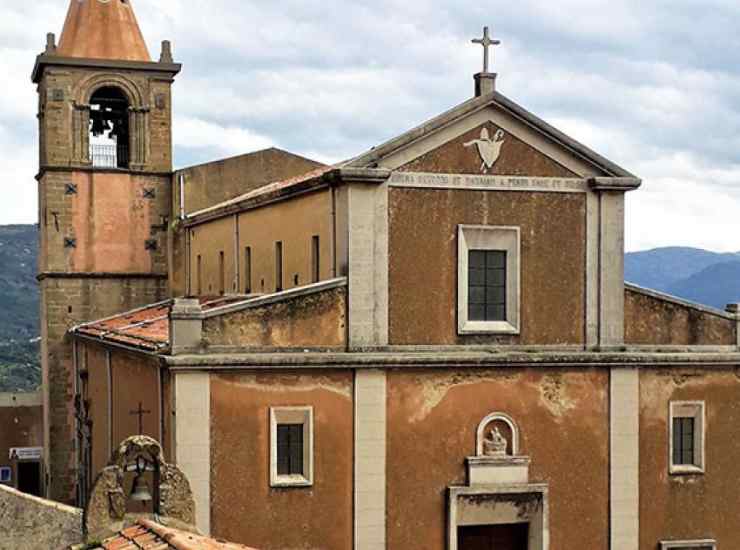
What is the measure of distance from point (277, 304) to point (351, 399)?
2048mm

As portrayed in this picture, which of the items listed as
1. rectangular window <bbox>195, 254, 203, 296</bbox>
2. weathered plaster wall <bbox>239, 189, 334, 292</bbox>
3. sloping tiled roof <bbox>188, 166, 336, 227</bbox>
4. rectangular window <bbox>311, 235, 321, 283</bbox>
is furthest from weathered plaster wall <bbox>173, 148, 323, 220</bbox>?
rectangular window <bbox>311, 235, 321, 283</bbox>

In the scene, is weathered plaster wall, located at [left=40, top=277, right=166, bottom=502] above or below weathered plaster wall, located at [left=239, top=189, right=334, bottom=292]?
below

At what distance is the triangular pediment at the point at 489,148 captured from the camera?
69.4 ft

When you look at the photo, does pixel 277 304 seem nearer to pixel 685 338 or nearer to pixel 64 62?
pixel 685 338

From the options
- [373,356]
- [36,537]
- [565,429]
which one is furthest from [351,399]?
[36,537]

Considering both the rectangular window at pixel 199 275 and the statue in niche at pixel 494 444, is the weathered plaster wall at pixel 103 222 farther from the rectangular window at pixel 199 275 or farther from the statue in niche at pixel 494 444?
the statue in niche at pixel 494 444

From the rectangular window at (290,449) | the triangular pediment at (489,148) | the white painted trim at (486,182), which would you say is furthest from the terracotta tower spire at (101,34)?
the rectangular window at (290,449)

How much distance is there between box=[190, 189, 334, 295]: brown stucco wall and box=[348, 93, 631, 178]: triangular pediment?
1.57 meters

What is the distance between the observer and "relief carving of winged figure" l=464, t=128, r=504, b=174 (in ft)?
70.9

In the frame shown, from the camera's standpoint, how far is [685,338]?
22.5 m

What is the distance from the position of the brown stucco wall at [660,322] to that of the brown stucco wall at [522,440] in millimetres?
1127

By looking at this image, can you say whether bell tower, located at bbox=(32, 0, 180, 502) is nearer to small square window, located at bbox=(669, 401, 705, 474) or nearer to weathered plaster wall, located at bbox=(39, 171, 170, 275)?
weathered plaster wall, located at bbox=(39, 171, 170, 275)

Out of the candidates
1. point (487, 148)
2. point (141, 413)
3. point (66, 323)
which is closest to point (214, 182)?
point (66, 323)

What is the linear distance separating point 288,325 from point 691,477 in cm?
797
